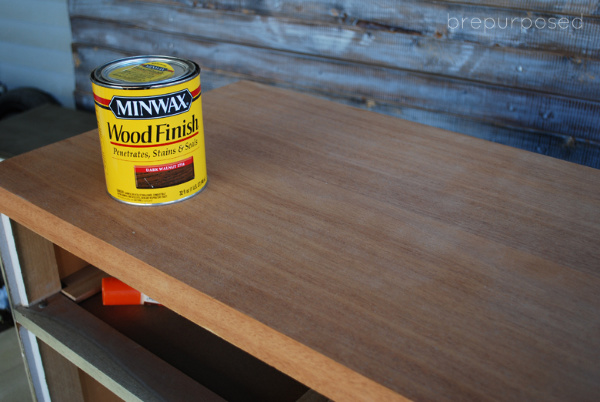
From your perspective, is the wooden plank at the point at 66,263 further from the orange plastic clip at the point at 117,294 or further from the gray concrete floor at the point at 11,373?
the gray concrete floor at the point at 11,373

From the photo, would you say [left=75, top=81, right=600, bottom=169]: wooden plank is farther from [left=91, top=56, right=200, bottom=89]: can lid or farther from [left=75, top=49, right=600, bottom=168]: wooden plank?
[left=91, top=56, right=200, bottom=89]: can lid

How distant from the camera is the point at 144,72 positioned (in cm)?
58

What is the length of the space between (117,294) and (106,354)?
11cm

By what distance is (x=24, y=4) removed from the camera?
1903 mm

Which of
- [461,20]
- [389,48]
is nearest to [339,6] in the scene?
[389,48]

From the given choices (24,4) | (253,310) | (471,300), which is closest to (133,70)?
(253,310)

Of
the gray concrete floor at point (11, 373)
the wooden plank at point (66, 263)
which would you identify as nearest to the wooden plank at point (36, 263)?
the wooden plank at point (66, 263)

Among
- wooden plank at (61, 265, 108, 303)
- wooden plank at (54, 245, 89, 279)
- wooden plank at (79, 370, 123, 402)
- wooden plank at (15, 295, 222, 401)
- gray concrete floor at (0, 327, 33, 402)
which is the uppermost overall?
wooden plank at (54, 245, 89, 279)

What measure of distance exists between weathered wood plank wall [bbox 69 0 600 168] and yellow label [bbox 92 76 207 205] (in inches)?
28.1

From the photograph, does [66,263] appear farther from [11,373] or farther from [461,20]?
[461,20]

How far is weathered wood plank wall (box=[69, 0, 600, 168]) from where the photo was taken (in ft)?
3.33

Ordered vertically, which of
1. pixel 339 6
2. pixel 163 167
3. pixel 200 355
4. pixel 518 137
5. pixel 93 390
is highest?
pixel 339 6

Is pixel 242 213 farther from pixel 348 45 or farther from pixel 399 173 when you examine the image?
pixel 348 45

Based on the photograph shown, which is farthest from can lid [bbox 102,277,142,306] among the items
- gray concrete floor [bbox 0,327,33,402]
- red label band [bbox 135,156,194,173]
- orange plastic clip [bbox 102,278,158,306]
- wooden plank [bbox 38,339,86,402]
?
gray concrete floor [bbox 0,327,33,402]
